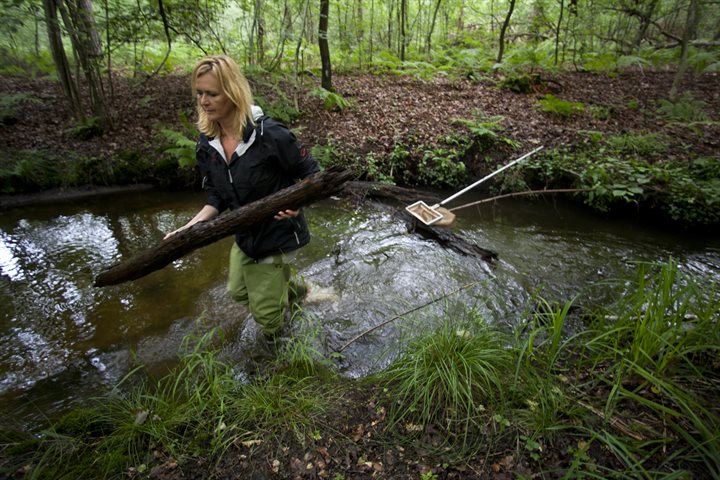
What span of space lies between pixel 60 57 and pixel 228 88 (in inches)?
317

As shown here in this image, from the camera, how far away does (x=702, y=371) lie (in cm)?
214

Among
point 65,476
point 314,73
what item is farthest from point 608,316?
point 314,73

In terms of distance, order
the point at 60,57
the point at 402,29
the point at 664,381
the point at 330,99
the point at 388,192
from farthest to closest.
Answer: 1. the point at 402,29
2. the point at 330,99
3. the point at 60,57
4. the point at 388,192
5. the point at 664,381

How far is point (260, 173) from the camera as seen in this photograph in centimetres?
277

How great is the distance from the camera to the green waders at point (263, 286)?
3158 millimetres

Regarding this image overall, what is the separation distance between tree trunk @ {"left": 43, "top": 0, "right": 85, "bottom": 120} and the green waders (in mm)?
7083

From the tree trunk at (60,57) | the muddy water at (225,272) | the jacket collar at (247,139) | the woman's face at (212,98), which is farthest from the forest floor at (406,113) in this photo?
the woman's face at (212,98)

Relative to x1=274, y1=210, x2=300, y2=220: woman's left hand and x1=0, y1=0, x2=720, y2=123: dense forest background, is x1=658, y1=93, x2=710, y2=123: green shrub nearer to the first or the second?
x1=0, y1=0, x2=720, y2=123: dense forest background

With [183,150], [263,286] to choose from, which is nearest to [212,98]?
[263,286]

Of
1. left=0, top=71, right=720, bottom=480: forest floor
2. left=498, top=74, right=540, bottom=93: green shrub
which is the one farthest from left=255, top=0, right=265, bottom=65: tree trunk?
left=498, top=74, right=540, bottom=93: green shrub

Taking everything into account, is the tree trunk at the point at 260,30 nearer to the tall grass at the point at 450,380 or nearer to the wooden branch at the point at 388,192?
the wooden branch at the point at 388,192

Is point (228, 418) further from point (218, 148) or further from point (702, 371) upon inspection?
point (702, 371)

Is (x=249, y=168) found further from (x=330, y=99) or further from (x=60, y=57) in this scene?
(x=60, y=57)

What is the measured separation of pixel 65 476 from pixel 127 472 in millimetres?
293
